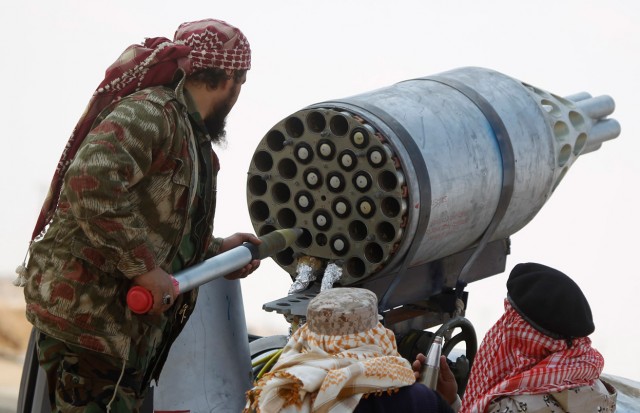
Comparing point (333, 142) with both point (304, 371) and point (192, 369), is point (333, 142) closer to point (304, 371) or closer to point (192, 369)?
point (192, 369)

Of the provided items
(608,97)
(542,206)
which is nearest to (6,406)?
(542,206)

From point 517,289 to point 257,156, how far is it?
1700 mm

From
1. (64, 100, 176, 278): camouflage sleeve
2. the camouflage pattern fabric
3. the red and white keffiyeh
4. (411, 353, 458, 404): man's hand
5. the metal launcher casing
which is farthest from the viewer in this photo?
the metal launcher casing

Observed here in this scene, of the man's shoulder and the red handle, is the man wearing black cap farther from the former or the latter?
the man's shoulder

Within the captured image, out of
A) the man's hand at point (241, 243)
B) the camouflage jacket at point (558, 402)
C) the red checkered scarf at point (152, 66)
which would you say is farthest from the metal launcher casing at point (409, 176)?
the camouflage jacket at point (558, 402)

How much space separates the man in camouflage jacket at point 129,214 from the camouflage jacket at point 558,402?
37.8 inches

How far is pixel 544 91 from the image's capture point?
515cm

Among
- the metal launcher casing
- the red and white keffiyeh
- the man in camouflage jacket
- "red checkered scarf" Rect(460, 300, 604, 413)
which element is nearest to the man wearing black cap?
"red checkered scarf" Rect(460, 300, 604, 413)

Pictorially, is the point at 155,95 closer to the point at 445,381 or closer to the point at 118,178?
the point at 118,178

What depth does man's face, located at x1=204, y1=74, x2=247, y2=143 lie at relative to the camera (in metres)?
Answer: 3.38

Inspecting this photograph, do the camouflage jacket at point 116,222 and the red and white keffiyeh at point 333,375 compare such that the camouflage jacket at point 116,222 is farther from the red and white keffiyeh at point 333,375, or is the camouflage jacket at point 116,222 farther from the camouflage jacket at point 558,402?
the camouflage jacket at point 558,402

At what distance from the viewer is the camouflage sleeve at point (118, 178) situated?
9.79 feet

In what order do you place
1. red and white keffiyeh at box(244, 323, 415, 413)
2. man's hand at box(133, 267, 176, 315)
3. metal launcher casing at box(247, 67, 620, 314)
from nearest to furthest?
red and white keffiyeh at box(244, 323, 415, 413) < man's hand at box(133, 267, 176, 315) < metal launcher casing at box(247, 67, 620, 314)

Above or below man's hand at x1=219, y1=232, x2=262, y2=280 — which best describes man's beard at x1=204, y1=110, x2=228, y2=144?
above
